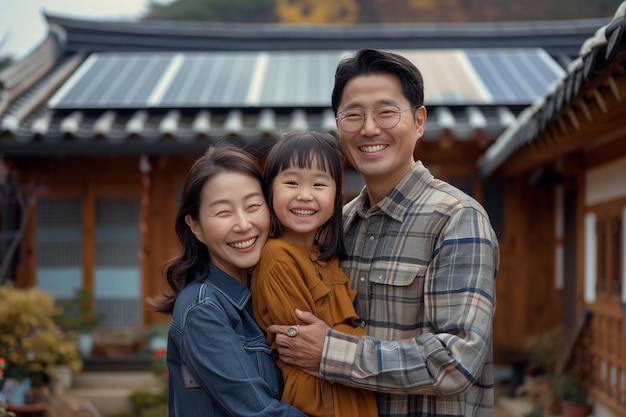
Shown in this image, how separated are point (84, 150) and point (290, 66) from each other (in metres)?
3.57

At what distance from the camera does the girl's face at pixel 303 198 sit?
2.30 metres

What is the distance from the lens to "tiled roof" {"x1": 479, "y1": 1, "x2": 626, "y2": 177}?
256 cm

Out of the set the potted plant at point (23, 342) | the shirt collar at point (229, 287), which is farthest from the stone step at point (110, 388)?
the shirt collar at point (229, 287)

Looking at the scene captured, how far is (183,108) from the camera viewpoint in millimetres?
8156

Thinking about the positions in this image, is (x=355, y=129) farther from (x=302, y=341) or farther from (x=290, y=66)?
(x=290, y=66)

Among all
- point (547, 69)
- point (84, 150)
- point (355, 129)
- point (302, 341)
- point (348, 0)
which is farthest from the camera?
point (348, 0)

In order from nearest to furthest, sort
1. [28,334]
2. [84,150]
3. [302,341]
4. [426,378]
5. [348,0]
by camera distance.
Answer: [426,378] < [302,341] < [28,334] < [84,150] < [348,0]

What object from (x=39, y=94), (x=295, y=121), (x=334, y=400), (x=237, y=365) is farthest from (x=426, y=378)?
(x=39, y=94)

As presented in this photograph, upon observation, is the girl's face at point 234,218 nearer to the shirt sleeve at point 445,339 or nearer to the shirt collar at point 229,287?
the shirt collar at point 229,287

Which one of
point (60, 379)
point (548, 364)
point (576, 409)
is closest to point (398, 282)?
point (576, 409)

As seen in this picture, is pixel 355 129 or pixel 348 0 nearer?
pixel 355 129

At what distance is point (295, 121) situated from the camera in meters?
7.36

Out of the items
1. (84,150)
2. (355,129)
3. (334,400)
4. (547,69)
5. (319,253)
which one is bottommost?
(334,400)

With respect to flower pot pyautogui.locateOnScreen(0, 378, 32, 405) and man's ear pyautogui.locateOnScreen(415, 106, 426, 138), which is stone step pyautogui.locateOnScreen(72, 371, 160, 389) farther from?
man's ear pyautogui.locateOnScreen(415, 106, 426, 138)
